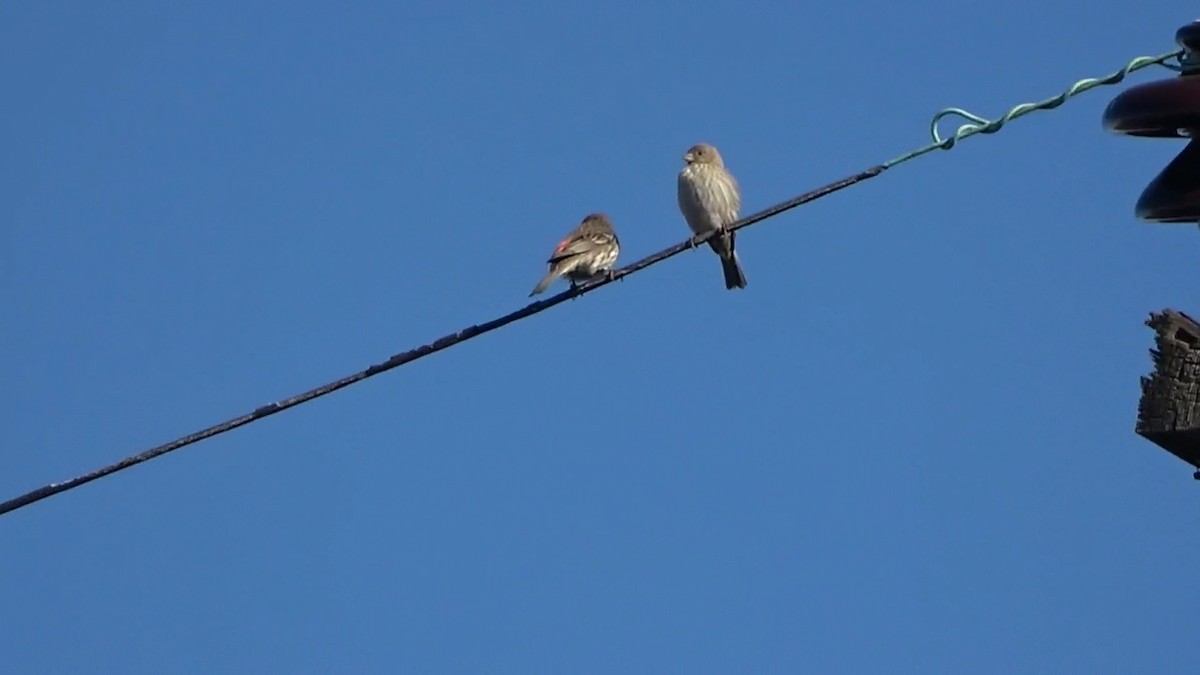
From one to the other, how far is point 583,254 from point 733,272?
1756 mm

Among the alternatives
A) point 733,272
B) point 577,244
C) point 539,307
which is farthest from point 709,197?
point 539,307

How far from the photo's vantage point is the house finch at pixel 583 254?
10.9 metres

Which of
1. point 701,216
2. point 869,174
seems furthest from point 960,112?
point 701,216

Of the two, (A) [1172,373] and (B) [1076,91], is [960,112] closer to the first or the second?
(B) [1076,91]

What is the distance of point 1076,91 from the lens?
576cm

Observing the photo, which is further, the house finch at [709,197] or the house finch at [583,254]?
the house finch at [709,197]

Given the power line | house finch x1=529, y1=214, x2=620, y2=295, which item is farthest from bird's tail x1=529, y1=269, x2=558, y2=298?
the power line

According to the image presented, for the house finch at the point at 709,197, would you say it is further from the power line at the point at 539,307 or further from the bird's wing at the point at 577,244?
the power line at the point at 539,307

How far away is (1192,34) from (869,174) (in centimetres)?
201

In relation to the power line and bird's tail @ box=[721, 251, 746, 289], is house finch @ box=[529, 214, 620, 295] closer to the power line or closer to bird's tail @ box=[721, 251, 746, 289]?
bird's tail @ box=[721, 251, 746, 289]

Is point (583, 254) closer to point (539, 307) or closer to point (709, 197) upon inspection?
point (709, 197)

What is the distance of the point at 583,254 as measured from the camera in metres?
11.2

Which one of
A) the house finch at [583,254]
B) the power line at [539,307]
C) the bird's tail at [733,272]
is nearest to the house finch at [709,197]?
the bird's tail at [733,272]

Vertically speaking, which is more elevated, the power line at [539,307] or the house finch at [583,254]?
the house finch at [583,254]
